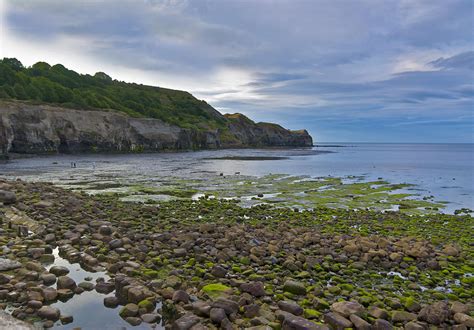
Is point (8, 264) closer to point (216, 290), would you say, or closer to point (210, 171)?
point (216, 290)

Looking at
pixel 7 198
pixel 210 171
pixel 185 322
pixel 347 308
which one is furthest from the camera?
pixel 210 171

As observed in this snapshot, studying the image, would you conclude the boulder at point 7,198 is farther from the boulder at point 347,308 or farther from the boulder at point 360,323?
the boulder at point 360,323

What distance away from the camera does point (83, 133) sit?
84.2m

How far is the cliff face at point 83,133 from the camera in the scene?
69.6m

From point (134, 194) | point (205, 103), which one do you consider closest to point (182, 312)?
point (134, 194)

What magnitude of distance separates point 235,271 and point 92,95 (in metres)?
113

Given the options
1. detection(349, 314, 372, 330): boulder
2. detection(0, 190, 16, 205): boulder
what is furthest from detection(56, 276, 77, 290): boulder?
detection(0, 190, 16, 205): boulder

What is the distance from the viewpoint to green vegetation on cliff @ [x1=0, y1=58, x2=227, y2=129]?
9412 cm

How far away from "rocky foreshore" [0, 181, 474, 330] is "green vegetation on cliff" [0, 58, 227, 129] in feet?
278

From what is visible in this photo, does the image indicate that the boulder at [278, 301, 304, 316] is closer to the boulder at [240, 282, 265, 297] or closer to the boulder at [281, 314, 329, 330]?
the boulder at [281, 314, 329, 330]

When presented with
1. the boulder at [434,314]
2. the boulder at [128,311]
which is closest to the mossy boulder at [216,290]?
the boulder at [128,311]

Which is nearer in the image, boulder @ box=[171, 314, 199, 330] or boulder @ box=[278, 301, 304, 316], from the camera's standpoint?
boulder @ box=[171, 314, 199, 330]

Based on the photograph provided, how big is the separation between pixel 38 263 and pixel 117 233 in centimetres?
344

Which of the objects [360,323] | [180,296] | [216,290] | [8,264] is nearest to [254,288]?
[216,290]
